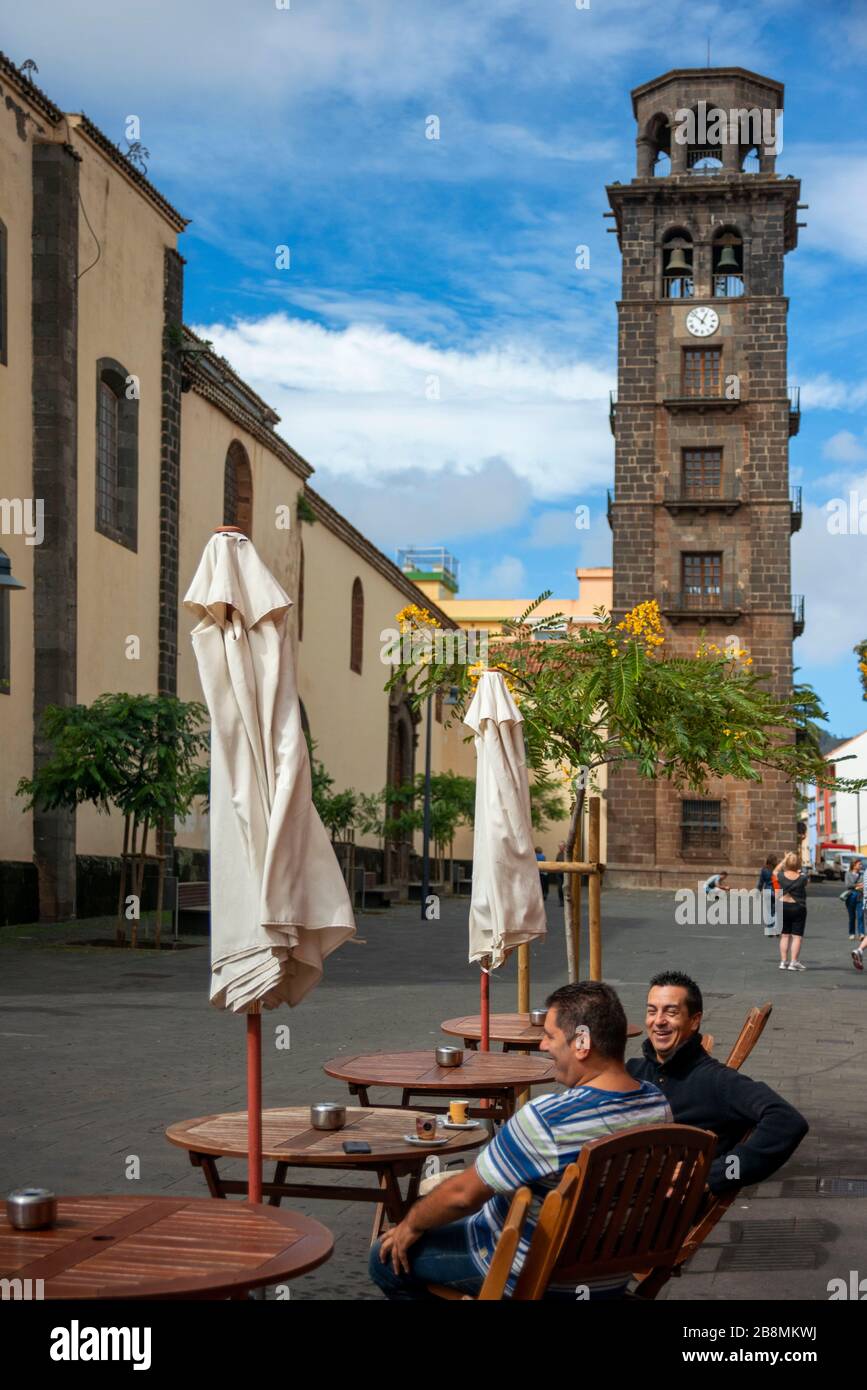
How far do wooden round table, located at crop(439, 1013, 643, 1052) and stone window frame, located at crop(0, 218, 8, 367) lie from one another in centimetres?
1661

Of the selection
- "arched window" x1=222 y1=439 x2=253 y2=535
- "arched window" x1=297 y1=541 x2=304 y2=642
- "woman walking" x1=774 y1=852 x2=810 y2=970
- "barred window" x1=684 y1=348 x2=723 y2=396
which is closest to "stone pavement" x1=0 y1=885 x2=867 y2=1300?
"woman walking" x1=774 y1=852 x2=810 y2=970

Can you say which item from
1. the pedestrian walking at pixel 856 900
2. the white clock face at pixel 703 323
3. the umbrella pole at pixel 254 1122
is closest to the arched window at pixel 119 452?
the pedestrian walking at pixel 856 900

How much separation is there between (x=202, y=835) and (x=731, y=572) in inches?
879

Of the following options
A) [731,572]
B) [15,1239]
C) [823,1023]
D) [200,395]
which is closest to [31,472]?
[200,395]

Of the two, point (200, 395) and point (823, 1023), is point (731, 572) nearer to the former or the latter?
point (200, 395)

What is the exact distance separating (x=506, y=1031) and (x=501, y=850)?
0.96m

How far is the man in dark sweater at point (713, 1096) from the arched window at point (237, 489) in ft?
94.0

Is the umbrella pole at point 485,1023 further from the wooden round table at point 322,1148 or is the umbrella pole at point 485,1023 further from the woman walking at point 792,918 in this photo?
the woman walking at point 792,918

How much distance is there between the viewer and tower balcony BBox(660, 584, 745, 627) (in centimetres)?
4722

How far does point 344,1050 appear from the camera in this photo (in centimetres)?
1195

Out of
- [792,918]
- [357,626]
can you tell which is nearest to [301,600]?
[357,626]

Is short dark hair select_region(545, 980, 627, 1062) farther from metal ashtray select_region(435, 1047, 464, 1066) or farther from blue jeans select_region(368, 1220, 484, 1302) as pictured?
metal ashtray select_region(435, 1047, 464, 1066)

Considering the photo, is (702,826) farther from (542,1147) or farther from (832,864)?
(832,864)
